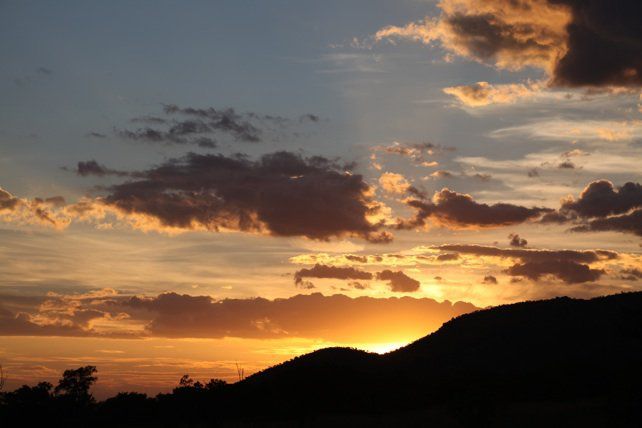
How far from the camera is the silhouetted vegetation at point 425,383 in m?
120

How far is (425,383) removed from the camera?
134875mm

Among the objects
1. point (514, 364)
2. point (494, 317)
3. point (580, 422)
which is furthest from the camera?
point (494, 317)

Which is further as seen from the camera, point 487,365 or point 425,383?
point 487,365

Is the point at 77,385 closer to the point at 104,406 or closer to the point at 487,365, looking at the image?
the point at 104,406

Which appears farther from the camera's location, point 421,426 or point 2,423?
point 2,423

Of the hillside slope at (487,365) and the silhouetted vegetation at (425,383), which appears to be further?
the hillside slope at (487,365)

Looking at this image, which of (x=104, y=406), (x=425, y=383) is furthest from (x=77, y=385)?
(x=425, y=383)

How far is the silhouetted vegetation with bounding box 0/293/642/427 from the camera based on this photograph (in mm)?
120125

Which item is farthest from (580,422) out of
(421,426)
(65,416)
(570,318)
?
(65,416)

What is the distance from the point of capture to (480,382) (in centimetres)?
12925

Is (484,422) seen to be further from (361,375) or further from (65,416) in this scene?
(65,416)

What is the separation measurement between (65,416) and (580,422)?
90.5 m

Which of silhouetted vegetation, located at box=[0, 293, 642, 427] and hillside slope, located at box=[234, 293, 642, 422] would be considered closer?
silhouetted vegetation, located at box=[0, 293, 642, 427]

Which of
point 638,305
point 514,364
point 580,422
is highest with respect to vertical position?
point 638,305
